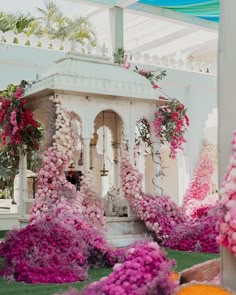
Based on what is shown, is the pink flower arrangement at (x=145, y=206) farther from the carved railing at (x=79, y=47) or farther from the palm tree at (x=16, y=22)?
the palm tree at (x=16, y=22)

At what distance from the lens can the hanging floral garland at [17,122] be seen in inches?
292

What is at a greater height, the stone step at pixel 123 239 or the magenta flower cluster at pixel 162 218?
the magenta flower cluster at pixel 162 218

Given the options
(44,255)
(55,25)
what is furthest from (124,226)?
(55,25)

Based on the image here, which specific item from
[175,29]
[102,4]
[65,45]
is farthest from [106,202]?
[175,29]

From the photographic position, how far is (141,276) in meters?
2.31

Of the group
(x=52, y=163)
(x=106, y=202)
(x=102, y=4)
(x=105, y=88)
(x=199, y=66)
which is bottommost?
(x=106, y=202)

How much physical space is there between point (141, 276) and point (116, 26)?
10.7 m

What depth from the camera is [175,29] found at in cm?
2027

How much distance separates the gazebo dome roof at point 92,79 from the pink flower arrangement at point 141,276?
14.8 feet

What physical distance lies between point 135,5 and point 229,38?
421 inches

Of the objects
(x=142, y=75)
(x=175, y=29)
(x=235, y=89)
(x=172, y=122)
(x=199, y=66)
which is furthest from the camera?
(x=175, y=29)

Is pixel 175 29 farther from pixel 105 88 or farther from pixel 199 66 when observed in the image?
pixel 105 88

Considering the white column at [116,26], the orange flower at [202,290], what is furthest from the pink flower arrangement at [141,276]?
the white column at [116,26]

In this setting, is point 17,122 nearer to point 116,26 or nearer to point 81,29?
point 116,26
